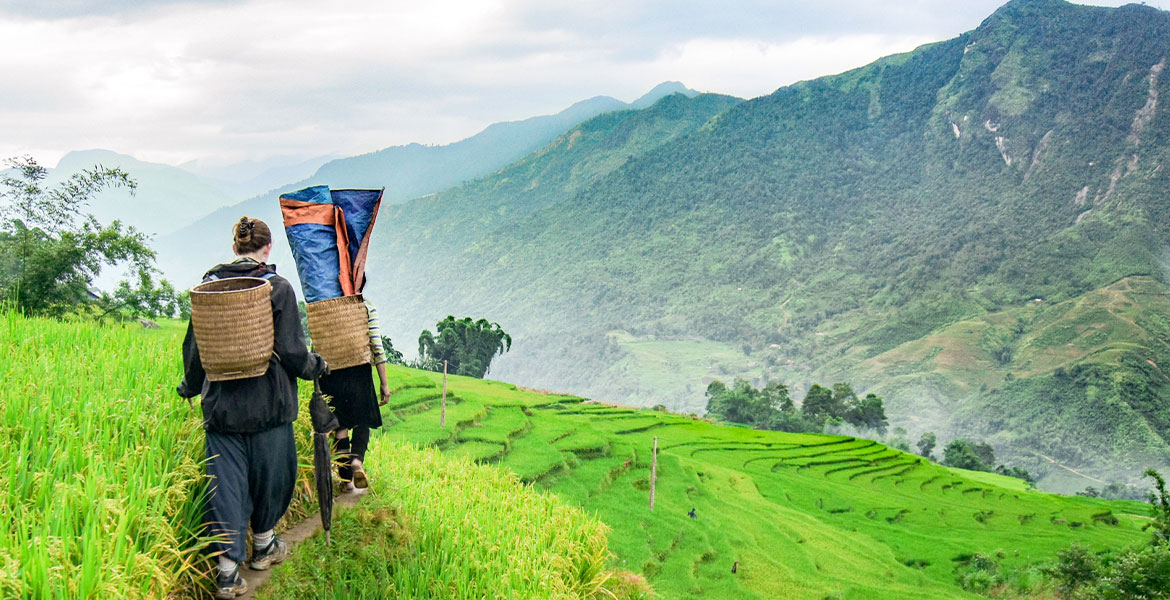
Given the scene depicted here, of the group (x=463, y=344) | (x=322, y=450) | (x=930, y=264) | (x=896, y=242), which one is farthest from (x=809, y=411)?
(x=896, y=242)

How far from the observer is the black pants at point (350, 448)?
523 centimetres

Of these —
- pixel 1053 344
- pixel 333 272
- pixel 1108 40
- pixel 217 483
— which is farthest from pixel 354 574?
pixel 1108 40

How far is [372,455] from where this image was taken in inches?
260

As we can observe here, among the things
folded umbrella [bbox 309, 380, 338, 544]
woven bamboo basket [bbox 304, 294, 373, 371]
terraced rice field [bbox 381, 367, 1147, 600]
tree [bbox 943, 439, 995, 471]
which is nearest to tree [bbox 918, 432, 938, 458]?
tree [bbox 943, 439, 995, 471]

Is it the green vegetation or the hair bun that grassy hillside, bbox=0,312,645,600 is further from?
the green vegetation

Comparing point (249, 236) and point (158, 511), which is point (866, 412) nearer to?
point (249, 236)

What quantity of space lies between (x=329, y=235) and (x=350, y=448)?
5.12ft

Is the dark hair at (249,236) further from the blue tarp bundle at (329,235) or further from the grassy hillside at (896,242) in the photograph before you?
the grassy hillside at (896,242)

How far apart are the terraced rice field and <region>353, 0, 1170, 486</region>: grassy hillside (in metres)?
69.3

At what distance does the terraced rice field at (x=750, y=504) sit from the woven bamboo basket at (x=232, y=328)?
8.18 metres

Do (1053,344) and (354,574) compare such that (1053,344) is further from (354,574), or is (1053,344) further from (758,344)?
(354,574)

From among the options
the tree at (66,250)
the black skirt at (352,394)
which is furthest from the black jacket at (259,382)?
the tree at (66,250)

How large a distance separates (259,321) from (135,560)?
1191 millimetres

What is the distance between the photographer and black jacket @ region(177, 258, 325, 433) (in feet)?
12.3
